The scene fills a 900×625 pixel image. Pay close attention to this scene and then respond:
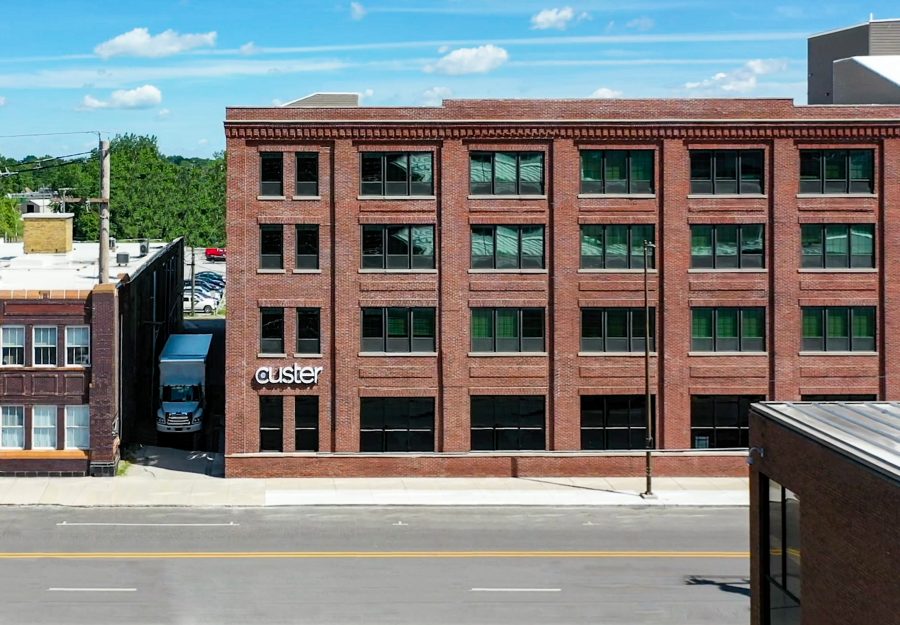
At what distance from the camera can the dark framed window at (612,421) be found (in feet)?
154

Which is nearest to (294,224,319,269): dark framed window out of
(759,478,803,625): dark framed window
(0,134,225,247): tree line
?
(759,478,803,625): dark framed window

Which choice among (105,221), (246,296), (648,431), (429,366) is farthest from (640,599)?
(105,221)

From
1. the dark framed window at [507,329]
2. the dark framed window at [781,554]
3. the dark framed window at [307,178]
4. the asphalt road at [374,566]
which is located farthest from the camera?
the dark framed window at [507,329]

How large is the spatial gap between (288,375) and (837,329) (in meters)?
21.7

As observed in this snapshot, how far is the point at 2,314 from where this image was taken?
46.1 metres

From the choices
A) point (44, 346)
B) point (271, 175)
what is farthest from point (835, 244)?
point (44, 346)

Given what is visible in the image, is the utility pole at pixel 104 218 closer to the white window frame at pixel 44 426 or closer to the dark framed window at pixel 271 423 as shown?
the white window frame at pixel 44 426

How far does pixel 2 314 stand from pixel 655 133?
86.0ft

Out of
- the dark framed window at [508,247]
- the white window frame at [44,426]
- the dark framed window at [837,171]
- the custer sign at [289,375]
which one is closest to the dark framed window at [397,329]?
the custer sign at [289,375]

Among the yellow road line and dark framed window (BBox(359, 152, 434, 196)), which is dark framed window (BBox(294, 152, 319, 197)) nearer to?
Answer: dark framed window (BBox(359, 152, 434, 196))

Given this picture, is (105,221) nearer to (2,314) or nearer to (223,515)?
(2,314)

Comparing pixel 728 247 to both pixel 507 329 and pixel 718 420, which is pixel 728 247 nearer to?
pixel 718 420

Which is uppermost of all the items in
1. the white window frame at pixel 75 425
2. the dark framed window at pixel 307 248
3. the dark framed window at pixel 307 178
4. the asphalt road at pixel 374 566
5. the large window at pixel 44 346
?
the dark framed window at pixel 307 178

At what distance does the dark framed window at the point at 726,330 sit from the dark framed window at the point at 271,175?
16971 mm
